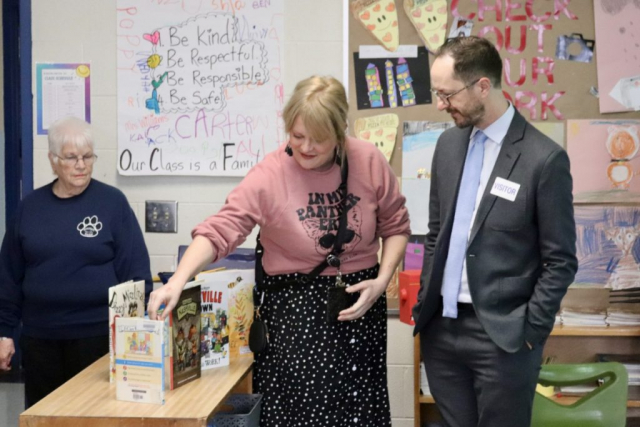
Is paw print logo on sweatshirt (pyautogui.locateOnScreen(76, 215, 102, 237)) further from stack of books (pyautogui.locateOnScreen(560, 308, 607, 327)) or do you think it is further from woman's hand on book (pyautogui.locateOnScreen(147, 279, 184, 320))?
stack of books (pyautogui.locateOnScreen(560, 308, 607, 327))

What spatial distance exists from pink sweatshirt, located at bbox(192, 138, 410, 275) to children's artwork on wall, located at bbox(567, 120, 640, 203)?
139cm

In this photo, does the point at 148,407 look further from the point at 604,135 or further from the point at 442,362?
the point at 604,135

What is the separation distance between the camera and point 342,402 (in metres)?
2.28

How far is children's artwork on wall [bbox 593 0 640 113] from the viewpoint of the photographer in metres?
3.34

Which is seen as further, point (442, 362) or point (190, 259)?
point (442, 362)

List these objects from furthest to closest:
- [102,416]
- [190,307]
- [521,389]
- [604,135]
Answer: [604,135] → [190,307] → [521,389] → [102,416]

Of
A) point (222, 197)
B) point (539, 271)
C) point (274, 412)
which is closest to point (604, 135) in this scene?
point (539, 271)

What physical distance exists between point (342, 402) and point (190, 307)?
53cm

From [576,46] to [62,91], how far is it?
231cm

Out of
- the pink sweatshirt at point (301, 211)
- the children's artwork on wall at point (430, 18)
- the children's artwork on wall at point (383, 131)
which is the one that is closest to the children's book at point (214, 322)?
the pink sweatshirt at point (301, 211)

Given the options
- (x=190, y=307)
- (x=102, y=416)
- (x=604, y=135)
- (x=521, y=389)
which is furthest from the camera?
(x=604, y=135)

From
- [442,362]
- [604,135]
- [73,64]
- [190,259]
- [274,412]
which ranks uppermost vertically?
[73,64]

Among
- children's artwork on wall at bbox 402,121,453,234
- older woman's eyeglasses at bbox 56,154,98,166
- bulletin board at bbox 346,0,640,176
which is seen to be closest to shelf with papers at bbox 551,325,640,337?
children's artwork on wall at bbox 402,121,453,234

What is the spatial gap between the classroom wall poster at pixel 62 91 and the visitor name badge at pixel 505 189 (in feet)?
6.99
